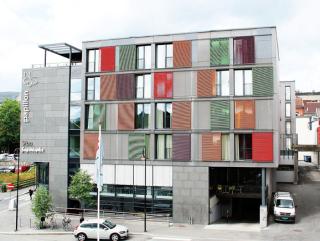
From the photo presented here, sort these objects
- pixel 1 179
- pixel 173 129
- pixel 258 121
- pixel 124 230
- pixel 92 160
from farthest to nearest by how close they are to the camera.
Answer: pixel 1 179
pixel 92 160
pixel 173 129
pixel 258 121
pixel 124 230

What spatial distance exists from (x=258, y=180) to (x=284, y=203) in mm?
4052

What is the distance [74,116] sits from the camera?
44.3 m

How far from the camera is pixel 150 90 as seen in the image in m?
41.4

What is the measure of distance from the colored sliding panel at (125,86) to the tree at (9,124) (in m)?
66.3

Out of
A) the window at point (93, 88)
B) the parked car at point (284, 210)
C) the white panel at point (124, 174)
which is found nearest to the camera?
the parked car at point (284, 210)

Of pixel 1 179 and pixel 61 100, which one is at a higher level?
pixel 61 100

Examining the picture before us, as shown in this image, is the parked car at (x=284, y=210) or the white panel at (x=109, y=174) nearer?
the parked car at (x=284, y=210)

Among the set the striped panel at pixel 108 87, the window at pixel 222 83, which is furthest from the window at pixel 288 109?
the striped panel at pixel 108 87

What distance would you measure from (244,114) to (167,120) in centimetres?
724

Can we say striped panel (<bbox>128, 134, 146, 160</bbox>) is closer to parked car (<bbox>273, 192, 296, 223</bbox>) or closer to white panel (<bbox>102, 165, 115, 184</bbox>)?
white panel (<bbox>102, 165, 115, 184</bbox>)

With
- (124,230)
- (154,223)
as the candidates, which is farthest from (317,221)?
(124,230)

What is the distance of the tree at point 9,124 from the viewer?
3981 inches

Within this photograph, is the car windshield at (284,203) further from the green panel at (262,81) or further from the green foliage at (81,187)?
the green foliage at (81,187)

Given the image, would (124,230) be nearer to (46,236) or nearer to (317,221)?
(46,236)
